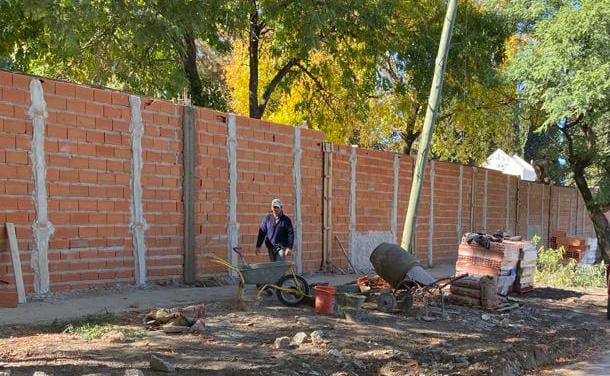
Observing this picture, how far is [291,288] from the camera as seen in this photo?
9.35m

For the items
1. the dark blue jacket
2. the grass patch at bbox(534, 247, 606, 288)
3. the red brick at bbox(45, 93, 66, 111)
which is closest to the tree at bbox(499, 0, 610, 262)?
the grass patch at bbox(534, 247, 606, 288)

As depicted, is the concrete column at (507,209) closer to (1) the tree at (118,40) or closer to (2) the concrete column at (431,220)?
(2) the concrete column at (431,220)

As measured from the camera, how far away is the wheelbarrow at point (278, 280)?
8.82m

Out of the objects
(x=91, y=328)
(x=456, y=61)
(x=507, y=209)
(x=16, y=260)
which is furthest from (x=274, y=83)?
(x=91, y=328)

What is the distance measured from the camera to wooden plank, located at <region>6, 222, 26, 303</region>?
7959 mm

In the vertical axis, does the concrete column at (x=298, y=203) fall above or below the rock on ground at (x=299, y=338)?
above

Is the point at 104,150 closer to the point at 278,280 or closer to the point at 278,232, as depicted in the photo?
the point at 278,232

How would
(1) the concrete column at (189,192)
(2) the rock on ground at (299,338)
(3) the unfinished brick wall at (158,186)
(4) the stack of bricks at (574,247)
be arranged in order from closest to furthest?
(2) the rock on ground at (299,338), (3) the unfinished brick wall at (158,186), (1) the concrete column at (189,192), (4) the stack of bricks at (574,247)

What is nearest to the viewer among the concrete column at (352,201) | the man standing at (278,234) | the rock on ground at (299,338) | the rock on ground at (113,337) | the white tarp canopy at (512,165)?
the rock on ground at (113,337)

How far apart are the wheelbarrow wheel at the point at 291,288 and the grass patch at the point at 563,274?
757cm

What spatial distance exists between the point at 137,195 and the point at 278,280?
8.89 feet

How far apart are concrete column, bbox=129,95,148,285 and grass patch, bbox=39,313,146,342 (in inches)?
98.1

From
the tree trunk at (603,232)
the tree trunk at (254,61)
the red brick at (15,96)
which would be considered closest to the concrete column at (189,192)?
the red brick at (15,96)

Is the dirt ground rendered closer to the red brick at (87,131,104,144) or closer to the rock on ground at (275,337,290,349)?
the rock on ground at (275,337,290,349)
